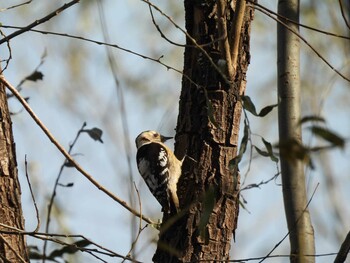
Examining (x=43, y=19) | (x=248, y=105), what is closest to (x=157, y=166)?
(x=43, y=19)

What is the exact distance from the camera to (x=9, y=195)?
2.79m

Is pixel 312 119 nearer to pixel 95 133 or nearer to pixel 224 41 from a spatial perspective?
pixel 224 41

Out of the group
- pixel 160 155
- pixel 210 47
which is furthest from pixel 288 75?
pixel 160 155

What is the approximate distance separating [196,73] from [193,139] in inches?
12.0

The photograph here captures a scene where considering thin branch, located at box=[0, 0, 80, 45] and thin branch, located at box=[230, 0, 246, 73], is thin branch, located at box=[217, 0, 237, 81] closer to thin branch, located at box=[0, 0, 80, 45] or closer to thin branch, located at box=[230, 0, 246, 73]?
thin branch, located at box=[230, 0, 246, 73]

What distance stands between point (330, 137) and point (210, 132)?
1775mm

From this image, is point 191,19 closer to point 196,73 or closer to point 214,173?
point 196,73

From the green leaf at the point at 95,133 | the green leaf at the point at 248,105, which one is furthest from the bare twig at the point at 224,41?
the green leaf at the point at 95,133

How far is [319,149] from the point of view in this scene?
1140mm

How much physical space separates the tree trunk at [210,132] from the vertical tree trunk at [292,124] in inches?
7.0

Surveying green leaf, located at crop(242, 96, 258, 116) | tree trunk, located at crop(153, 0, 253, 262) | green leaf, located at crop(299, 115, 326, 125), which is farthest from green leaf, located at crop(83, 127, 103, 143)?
green leaf, located at crop(299, 115, 326, 125)

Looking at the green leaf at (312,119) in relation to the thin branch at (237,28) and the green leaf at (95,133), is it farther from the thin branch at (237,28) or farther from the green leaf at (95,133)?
the green leaf at (95,133)

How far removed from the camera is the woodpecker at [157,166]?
3.75 metres

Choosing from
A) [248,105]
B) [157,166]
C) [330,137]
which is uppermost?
[157,166]
